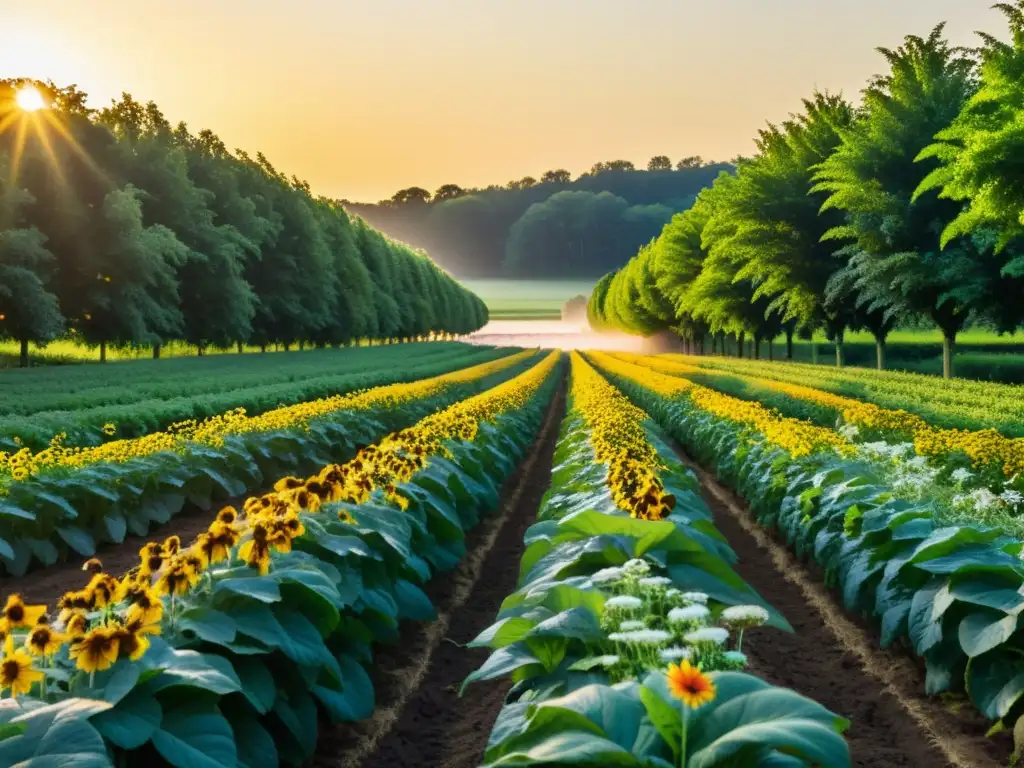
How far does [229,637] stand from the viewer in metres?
3.44

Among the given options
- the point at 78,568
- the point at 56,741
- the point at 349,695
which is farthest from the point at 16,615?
the point at 78,568

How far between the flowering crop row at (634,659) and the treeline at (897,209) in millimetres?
11954

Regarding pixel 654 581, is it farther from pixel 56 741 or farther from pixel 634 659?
pixel 56 741

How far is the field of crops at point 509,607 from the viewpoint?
2693 mm

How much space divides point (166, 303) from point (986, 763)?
34.4 metres

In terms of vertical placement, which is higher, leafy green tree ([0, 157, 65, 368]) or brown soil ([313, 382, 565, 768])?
leafy green tree ([0, 157, 65, 368])

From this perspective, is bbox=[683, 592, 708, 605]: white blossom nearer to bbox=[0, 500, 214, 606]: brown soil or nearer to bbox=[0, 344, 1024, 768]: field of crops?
bbox=[0, 344, 1024, 768]: field of crops

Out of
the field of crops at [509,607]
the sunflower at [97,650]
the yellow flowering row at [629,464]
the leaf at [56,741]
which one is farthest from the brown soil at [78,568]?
the leaf at [56,741]

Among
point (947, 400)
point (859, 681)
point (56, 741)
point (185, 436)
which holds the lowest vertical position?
point (859, 681)

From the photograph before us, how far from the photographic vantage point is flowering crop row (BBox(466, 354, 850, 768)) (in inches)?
89.9

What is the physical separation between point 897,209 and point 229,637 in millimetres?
22413

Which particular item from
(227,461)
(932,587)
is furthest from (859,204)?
(932,587)

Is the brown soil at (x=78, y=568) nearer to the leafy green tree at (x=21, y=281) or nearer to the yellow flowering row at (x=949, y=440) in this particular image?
the yellow flowering row at (x=949, y=440)

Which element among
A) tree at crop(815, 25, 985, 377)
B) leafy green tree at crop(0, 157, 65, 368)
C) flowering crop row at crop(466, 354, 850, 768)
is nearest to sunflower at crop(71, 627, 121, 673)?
flowering crop row at crop(466, 354, 850, 768)
